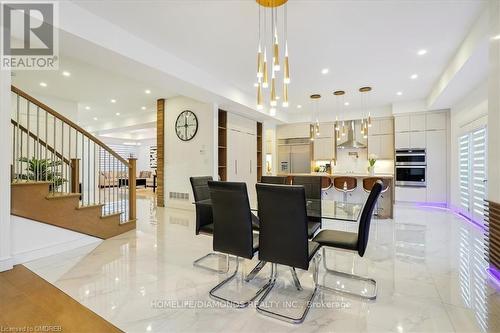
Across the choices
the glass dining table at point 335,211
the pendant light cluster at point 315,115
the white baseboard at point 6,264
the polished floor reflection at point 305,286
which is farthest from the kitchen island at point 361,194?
the white baseboard at point 6,264

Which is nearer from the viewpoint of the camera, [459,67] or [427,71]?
[459,67]

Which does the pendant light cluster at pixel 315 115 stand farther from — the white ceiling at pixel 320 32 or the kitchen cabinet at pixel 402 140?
the kitchen cabinet at pixel 402 140

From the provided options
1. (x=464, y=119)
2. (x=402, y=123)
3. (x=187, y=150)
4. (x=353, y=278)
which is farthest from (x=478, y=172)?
(x=187, y=150)

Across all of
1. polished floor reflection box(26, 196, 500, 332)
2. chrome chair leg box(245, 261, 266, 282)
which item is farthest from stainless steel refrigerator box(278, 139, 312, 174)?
chrome chair leg box(245, 261, 266, 282)

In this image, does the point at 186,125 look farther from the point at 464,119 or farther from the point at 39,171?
the point at 464,119

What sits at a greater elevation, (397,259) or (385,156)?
(385,156)

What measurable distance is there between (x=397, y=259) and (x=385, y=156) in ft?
17.2

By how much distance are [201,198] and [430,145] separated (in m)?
6.80

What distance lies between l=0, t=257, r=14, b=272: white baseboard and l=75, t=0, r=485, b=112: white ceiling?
119 inches

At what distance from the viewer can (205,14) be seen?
3088 millimetres

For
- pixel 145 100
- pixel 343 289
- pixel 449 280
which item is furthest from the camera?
pixel 145 100

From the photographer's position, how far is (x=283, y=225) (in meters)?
2.02

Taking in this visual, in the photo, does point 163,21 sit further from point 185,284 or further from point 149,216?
point 149,216

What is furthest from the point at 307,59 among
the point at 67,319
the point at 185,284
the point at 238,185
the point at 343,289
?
the point at 67,319
